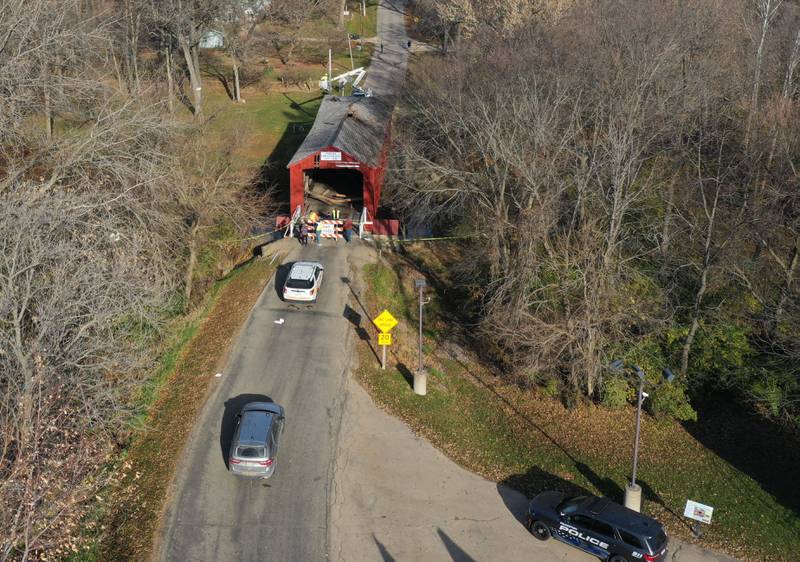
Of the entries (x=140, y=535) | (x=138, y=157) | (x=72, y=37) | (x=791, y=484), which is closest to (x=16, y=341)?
(x=140, y=535)

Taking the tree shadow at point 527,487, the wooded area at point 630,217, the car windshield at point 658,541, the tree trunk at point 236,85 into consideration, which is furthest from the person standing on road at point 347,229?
the tree trunk at point 236,85

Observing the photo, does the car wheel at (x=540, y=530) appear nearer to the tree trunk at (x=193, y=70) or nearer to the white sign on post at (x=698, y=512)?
the white sign on post at (x=698, y=512)

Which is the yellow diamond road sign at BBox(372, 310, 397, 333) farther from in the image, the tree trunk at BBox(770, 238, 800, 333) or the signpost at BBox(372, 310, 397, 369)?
the tree trunk at BBox(770, 238, 800, 333)

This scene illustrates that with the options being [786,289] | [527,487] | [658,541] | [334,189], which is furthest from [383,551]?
[334,189]

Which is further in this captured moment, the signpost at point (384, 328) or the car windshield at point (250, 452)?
the signpost at point (384, 328)

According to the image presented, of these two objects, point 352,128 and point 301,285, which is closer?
point 301,285

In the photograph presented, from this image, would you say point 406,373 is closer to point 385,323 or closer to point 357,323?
point 385,323

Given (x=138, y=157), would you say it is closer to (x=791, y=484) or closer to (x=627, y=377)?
(x=627, y=377)

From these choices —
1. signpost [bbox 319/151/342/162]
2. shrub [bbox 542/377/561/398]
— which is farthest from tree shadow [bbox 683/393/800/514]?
signpost [bbox 319/151/342/162]
